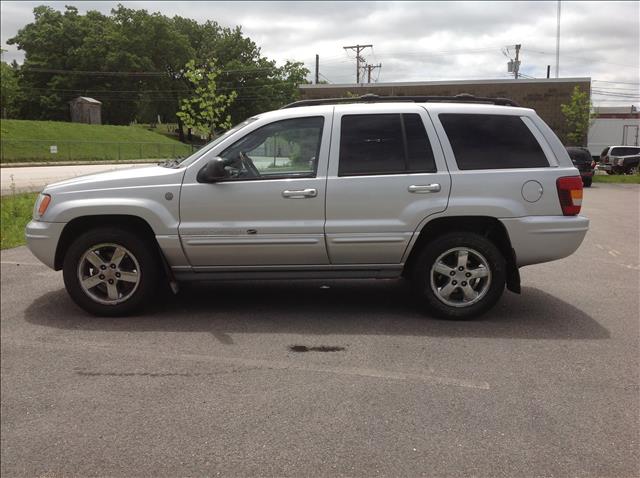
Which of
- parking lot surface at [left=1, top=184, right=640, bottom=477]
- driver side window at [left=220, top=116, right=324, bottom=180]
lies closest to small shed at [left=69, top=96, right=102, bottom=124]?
parking lot surface at [left=1, top=184, right=640, bottom=477]

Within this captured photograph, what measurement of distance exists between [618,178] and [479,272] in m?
21.0

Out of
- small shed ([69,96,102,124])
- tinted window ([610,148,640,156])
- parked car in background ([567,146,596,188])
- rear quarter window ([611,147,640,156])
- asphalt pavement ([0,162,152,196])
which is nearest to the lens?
rear quarter window ([611,147,640,156])

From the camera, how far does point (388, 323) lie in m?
5.15

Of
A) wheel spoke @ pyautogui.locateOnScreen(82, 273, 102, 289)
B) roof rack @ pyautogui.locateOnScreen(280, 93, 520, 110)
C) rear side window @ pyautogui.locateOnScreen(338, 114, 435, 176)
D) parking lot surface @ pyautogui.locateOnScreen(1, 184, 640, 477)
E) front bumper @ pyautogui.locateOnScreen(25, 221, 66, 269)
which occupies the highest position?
roof rack @ pyautogui.locateOnScreen(280, 93, 520, 110)

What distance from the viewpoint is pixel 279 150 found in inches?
205

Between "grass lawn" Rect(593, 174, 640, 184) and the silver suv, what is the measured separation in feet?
56.8

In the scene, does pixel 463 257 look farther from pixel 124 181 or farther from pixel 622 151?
pixel 622 151

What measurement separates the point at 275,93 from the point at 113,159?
36653 millimetres

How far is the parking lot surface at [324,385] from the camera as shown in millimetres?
3000

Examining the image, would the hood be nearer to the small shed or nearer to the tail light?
the tail light

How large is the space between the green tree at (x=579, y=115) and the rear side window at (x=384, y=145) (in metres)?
30.0

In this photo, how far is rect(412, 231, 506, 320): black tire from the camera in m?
5.08

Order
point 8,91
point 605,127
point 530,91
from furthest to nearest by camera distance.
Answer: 1. point 8,91
2. point 530,91
3. point 605,127

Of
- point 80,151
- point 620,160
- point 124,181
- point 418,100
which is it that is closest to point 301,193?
point 418,100
